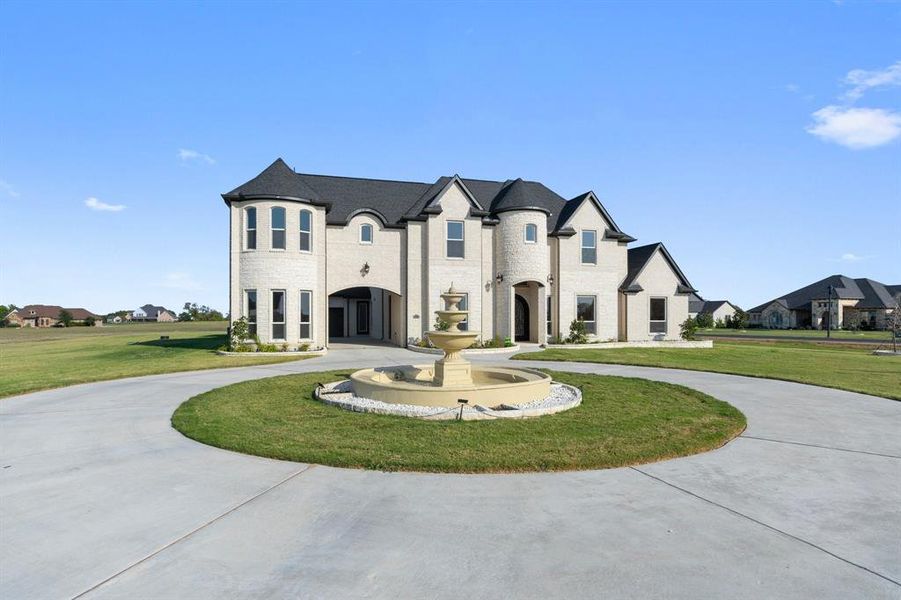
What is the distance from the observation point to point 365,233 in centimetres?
2512

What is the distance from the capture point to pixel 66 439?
7527mm

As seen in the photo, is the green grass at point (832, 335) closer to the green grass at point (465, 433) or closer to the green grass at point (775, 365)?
the green grass at point (775, 365)

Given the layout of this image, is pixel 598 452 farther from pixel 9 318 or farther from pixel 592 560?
pixel 9 318

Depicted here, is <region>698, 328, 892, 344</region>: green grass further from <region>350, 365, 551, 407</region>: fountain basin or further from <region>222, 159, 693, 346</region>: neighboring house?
<region>350, 365, 551, 407</region>: fountain basin

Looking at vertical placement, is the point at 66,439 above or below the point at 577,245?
below

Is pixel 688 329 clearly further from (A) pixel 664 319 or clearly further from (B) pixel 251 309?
(B) pixel 251 309

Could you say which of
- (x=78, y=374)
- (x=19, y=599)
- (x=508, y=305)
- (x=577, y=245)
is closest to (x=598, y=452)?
(x=19, y=599)

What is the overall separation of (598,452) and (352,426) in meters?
4.12

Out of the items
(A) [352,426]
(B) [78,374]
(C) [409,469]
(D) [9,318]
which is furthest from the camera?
(D) [9,318]

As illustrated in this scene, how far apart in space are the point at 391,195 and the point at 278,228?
23.3ft

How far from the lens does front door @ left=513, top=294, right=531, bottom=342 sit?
28.5 meters

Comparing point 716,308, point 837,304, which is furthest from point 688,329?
point 716,308

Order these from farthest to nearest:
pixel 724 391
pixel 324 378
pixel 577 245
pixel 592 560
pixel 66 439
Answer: pixel 577 245
pixel 324 378
pixel 724 391
pixel 66 439
pixel 592 560

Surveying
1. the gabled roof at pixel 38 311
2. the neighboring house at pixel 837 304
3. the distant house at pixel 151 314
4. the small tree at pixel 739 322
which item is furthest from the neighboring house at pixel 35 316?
the neighboring house at pixel 837 304
